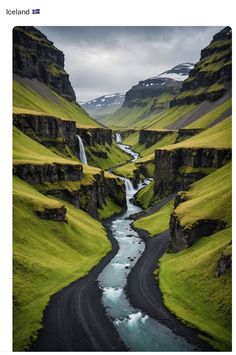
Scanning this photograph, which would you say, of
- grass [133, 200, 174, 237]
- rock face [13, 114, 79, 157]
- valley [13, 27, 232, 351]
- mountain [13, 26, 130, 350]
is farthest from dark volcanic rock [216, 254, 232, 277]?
rock face [13, 114, 79, 157]

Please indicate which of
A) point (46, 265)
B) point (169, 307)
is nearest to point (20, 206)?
point (46, 265)

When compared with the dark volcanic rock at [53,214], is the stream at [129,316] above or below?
below

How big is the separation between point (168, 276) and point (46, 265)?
24.5 meters

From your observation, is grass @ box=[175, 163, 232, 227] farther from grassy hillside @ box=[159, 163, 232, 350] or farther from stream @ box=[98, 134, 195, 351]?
stream @ box=[98, 134, 195, 351]

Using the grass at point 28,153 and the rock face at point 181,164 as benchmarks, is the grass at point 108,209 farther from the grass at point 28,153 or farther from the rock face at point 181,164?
the rock face at point 181,164

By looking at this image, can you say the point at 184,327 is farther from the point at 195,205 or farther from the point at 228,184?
the point at 228,184

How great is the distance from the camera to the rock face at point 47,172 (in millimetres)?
111875

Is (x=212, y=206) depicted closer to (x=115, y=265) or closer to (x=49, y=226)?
(x=115, y=265)

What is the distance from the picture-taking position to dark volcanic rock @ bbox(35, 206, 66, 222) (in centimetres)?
9100

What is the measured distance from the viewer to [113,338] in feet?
168

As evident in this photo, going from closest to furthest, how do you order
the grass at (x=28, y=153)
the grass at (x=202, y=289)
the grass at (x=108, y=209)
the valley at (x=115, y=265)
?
1. the valley at (x=115, y=265)
2. the grass at (x=202, y=289)
3. the grass at (x=28, y=153)
4. the grass at (x=108, y=209)

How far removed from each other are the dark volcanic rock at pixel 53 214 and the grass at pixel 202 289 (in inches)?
1117

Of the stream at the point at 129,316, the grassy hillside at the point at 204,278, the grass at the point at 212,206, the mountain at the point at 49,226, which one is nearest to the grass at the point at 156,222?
the grass at the point at 212,206

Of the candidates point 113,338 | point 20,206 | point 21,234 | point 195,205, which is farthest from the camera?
point 195,205
